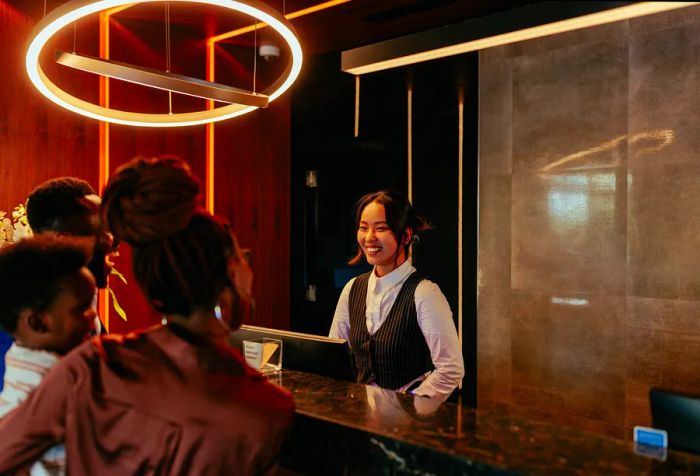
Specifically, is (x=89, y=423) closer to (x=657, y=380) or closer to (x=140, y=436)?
(x=140, y=436)

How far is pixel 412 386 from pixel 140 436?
5.28 ft

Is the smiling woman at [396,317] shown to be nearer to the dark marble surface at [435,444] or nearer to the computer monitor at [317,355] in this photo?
the computer monitor at [317,355]

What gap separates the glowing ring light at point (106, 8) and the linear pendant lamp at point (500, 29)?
0.26 m

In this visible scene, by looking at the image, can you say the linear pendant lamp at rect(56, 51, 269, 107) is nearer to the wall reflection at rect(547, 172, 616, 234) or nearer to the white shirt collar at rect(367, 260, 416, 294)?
the white shirt collar at rect(367, 260, 416, 294)

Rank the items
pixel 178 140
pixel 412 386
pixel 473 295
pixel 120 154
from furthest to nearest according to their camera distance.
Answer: pixel 473 295, pixel 178 140, pixel 120 154, pixel 412 386

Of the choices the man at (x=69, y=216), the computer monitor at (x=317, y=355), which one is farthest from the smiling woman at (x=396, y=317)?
the man at (x=69, y=216)

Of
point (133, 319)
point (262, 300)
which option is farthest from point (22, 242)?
point (262, 300)

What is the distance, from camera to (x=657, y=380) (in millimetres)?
3451

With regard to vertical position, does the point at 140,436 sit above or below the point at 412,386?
above

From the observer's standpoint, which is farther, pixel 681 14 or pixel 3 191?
pixel 681 14

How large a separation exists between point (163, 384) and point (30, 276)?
1.44ft

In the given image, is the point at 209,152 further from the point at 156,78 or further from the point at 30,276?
the point at 30,276

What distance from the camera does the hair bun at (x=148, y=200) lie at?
1.02 meters

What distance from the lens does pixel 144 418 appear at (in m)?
0.98
